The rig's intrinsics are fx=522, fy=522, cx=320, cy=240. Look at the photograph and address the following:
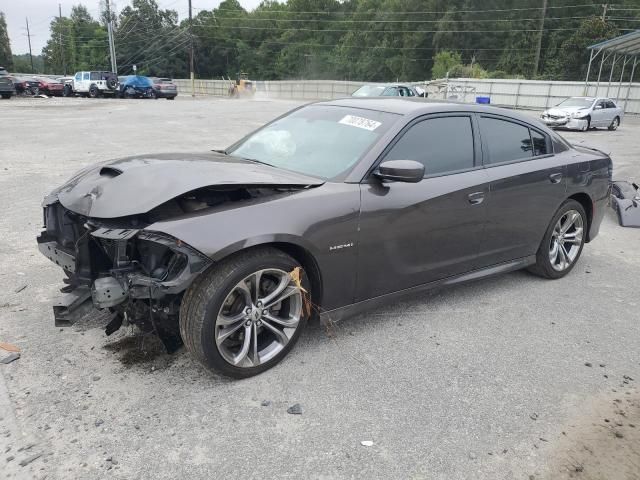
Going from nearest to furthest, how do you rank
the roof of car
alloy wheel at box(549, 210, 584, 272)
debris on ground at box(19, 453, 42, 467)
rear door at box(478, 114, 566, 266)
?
debris on ground at box(19, 453, 42, 467)
the roof of car
rear door at box(478, 114, 566, 266)
alloy wheel at box(549, 210, 584, 272)

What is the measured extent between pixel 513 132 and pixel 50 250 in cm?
363

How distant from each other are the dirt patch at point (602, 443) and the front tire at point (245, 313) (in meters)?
1.59

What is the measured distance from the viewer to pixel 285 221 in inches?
118

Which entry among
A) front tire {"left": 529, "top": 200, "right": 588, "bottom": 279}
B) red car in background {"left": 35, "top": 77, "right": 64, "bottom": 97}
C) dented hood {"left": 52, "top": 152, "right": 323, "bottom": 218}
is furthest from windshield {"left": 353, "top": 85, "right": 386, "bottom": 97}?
red car in background {"left": 35, "top": 77, "right": 64, "bottom": 97}

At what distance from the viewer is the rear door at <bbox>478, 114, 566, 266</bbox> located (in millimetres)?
4102

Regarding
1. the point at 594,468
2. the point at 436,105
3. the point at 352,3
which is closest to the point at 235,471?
the point at 594,468

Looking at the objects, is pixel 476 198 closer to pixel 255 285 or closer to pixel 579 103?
pixel 255 285

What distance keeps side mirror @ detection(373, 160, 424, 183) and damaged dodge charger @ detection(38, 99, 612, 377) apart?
0.01m

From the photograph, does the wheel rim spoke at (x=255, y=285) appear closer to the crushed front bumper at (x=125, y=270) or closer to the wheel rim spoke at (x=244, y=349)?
the wheel rim spoke at (x=244, y=349)

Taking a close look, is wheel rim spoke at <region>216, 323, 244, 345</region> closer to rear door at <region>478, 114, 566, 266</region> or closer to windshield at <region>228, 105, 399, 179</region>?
windshield at <region>228, 105, 399, 179</region>

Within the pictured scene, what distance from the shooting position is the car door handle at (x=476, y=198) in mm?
3863

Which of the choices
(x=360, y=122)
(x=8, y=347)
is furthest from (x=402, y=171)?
(x=8, y=347)

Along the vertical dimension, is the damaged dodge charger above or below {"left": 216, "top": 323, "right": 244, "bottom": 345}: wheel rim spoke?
above

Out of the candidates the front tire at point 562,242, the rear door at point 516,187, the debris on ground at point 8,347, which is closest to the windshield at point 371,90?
the front tire at point 562,242
